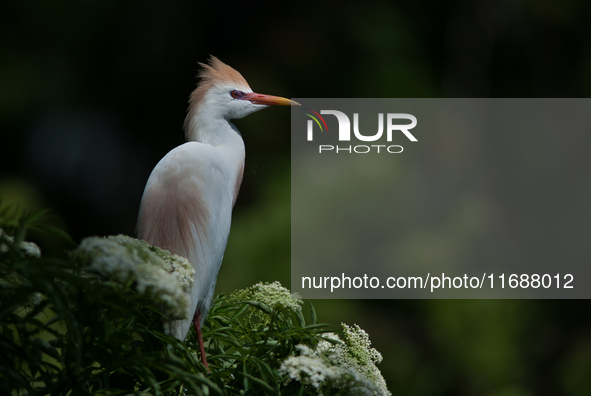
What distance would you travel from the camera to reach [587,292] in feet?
10.3

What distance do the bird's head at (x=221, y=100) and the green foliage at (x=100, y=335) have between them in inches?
22.2

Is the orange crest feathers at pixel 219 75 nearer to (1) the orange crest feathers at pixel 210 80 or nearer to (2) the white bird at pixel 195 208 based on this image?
(1) the orange crest feathers at pixel 210 80

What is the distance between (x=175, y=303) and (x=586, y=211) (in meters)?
3.27

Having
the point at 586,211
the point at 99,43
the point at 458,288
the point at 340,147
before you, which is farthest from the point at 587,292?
the point at 99,43

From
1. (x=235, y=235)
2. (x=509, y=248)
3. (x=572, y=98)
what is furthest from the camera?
(x=572, y=98)

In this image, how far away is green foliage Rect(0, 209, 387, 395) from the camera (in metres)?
0.48

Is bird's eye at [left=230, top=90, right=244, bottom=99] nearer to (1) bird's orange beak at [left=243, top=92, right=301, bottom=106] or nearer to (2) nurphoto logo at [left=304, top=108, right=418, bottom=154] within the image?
(1) bird's orange beak at [left=243, top=92, right=301, bottom=106]

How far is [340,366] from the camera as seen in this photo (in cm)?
69

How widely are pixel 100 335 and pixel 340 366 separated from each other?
300mm

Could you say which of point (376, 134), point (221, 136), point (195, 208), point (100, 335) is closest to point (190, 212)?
point (195, 208)

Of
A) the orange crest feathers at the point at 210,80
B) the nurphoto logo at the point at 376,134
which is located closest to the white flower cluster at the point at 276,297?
the orange crest feathers at the point at 210,80

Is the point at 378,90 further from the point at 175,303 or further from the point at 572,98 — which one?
the point at 175,303

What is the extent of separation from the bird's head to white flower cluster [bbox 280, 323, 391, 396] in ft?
2.13

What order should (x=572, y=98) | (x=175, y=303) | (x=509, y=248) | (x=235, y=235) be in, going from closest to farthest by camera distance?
(x=175, y=303) < (x=235, y=235) < (x=509, y=248) < (x=572, y=98)
